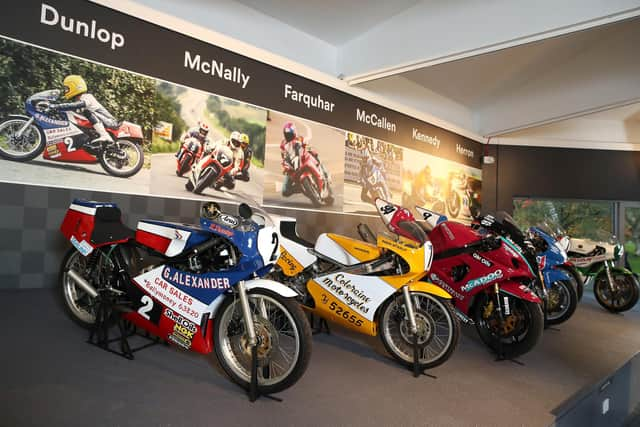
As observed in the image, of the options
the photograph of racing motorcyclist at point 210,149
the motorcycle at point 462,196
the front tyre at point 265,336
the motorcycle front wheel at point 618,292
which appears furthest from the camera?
the motorcycle at point 462,196

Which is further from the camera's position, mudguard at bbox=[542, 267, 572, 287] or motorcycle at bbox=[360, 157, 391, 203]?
motorcycle at bbox=[360, 157, 391, 203]

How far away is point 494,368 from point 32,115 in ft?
12.2

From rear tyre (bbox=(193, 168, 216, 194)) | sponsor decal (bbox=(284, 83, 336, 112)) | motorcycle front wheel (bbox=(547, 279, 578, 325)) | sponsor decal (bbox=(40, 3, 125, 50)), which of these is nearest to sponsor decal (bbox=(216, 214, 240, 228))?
rear tyre (bbox=(193, 168, 216, 194))

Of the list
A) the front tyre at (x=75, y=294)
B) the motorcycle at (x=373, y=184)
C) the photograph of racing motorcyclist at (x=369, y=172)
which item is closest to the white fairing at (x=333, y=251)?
the front tyre at (x=75, y=294)

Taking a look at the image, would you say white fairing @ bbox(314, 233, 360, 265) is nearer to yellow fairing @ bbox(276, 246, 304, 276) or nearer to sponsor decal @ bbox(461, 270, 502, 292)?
yellow fairing @ bbox(276, 246, 304, 276)

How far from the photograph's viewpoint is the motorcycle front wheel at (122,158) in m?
3.56

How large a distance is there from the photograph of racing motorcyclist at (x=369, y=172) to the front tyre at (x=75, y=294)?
3.28 metres

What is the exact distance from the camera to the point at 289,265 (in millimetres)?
3107

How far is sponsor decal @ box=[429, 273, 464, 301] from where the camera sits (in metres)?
3.24

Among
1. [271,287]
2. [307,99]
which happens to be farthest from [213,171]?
[271,287]

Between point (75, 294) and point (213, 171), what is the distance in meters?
1.73

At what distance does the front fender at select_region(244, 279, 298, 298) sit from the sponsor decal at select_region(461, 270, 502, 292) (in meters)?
1.63

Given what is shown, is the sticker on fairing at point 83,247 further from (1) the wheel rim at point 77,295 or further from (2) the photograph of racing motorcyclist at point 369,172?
(2) the photograph of racing motorcyclist at point 369,172

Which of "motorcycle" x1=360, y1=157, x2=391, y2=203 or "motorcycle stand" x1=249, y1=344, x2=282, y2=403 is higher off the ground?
"motorcycle" x1=360, y1=157, x2=391, y2=203
